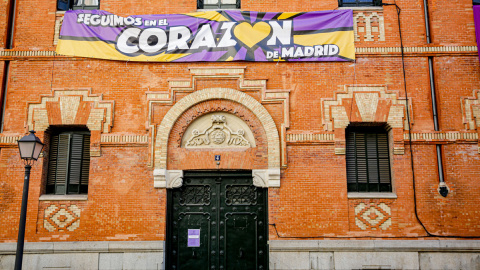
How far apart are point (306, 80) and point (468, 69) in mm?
4190

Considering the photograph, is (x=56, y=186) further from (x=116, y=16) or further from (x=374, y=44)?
(x=374, y=44)

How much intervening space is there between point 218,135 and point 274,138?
1.44 meters

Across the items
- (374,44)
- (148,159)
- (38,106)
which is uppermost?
(374,44)

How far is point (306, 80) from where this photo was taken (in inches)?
404

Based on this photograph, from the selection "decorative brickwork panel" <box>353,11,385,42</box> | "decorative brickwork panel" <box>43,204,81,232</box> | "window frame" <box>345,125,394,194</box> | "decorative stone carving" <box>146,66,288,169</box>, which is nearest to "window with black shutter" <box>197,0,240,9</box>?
"decorative stone carving" <box>146,66,288,169</box>

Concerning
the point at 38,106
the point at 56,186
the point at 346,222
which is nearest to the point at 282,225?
the point at 346,222

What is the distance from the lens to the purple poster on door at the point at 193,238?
9.74 metres

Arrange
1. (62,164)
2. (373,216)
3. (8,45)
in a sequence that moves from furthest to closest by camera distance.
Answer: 1. (8,45)
2. (62,164)
3. (373,216)

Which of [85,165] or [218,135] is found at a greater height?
[218,135]

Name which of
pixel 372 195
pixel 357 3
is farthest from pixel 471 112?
pixel 357 3

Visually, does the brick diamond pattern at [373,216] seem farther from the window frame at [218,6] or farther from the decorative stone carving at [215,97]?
the window frame at [218,6]

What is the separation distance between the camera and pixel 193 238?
9.77 m

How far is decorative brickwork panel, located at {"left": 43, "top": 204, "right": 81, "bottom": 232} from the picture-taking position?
969 centimetres

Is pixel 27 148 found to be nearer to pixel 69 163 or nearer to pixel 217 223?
pixel 69 163
